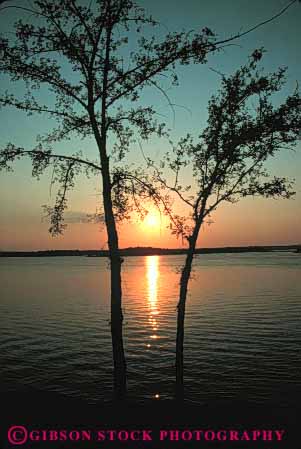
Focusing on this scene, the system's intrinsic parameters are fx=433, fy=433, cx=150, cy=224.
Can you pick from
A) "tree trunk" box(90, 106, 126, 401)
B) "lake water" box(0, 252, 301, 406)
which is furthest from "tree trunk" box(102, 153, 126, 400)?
"lake water" box(0, 252, 301, 406)

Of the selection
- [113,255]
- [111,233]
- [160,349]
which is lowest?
[160,349]

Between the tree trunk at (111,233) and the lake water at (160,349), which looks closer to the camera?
the tree trunk at (111,233)

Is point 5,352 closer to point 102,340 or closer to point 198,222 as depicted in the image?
point 102,340

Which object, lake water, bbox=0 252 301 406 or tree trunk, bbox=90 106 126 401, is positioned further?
lake water, bbox=0 252 301 406

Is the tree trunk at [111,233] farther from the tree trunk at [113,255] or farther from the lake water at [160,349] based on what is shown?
the lake water at [160,349]

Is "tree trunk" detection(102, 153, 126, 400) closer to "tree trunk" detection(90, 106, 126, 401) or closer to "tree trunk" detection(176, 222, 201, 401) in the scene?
"tree trunk" detection(90, 106, 126, 401)

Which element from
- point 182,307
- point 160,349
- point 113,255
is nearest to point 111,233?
point 113,255

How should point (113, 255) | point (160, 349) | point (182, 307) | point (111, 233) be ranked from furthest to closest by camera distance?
1. point (160, 349)
2. point (182, 307)
3. point (111, 233)
4. point (113, 255)

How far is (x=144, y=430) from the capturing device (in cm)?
1523

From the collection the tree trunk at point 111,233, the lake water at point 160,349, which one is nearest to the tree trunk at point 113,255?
the tree trunk at point 111,233

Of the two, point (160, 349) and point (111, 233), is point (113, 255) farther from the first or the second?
point (160, 349)

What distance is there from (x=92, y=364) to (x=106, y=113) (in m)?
16.8

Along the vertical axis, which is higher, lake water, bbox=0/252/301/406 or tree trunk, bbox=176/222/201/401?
tree trunk, bbox=176/222/201/401

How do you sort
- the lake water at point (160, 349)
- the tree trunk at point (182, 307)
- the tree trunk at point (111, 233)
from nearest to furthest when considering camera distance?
the tree trunk at point (111, 233), the tree trunk at point (182, 307), the lake water at point (160, 349)
